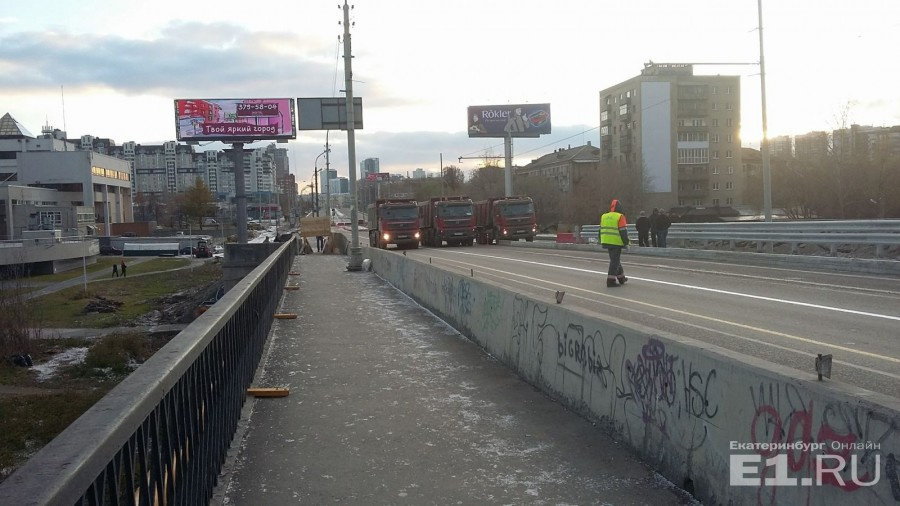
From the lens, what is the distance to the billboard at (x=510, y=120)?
78.6 meters

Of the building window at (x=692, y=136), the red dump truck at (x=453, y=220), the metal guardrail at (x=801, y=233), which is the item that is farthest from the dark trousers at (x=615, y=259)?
the building window at (x=692, y=136)

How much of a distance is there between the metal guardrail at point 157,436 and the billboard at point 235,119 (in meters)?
52.7

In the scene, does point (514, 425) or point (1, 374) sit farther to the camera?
point (1, 374)

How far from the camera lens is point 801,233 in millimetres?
23188

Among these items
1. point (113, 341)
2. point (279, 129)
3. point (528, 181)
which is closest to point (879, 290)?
point (113, 341)

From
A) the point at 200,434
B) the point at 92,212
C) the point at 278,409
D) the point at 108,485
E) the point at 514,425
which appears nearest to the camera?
the point at 108,485

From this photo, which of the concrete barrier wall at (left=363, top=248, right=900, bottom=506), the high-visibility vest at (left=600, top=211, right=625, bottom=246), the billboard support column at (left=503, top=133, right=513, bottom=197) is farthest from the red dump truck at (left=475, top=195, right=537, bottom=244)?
the concrete barrier wall at (left=363, top=248, right=900, bottom=506)

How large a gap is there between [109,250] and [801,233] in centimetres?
8595

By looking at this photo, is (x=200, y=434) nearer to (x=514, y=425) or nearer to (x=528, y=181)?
(x=514, y=425)

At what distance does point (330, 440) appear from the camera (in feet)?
22.0

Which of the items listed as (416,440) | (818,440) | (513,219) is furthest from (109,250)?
(818,440)

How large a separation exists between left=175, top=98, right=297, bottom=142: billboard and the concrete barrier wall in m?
52.3

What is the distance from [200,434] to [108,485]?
2.08 m

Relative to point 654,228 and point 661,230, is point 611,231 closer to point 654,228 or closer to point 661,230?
point 661,230
